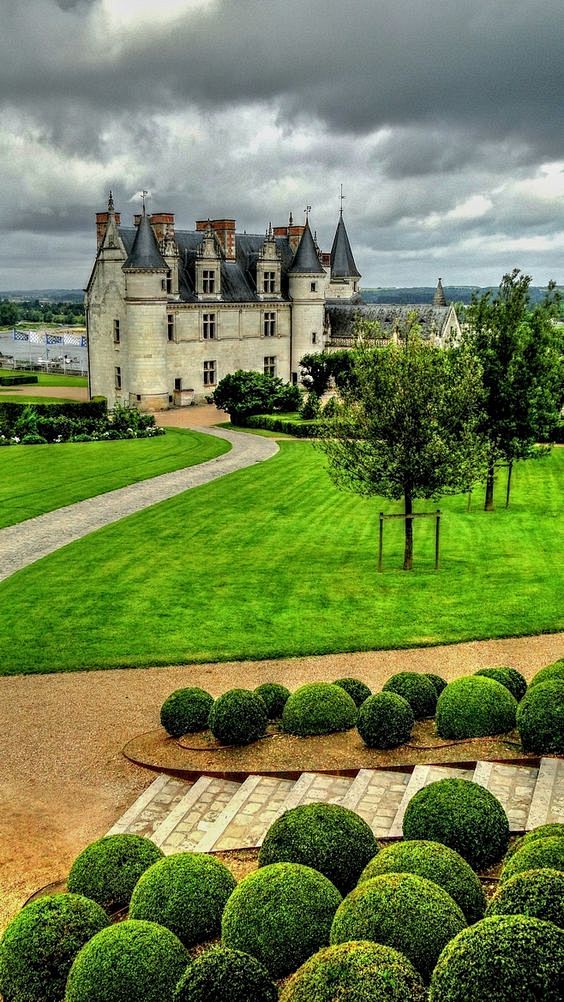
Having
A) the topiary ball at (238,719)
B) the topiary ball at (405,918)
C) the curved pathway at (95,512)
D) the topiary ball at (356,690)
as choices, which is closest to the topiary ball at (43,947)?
the topiary ball at (405,918)

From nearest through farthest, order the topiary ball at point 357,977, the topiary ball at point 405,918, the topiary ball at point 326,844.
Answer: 1. the topiary ball at point 357,977
2. the topiary ball at point 405,918
3. the topiary ball at point 326,844

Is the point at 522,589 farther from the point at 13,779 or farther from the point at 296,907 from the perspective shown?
the point at 296,907

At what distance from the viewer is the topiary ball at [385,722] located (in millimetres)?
12195

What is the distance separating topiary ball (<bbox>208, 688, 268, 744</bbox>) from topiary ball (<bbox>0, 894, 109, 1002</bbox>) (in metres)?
4.82

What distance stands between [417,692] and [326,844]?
5085 millimetres

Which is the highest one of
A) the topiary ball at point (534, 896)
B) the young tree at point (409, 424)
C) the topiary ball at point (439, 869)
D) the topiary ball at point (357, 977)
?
the young tree at point (409, 424)

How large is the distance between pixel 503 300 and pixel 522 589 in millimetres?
10313

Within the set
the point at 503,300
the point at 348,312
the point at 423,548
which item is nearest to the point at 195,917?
the point at 423,548

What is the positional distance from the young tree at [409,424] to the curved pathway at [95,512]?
9.20 m

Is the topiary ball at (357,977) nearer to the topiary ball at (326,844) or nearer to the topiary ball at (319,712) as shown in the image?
the topiary ball at (326,844)

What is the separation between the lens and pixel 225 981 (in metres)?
6.63

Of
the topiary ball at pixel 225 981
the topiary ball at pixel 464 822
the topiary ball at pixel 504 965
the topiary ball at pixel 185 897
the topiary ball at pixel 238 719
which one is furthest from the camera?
the topiary ball at pixel 238 719

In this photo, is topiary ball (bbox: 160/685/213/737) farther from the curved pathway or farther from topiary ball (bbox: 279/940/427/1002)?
the curved pathway

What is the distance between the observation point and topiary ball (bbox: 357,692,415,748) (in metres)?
12.2
